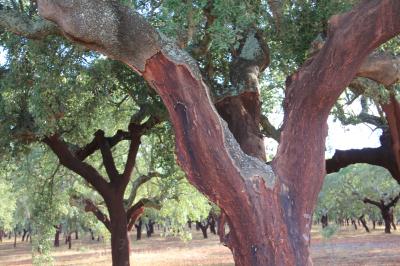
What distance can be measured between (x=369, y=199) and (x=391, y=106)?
31426 millimetres

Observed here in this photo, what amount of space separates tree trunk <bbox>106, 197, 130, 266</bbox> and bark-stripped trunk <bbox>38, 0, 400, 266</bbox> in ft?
28.4

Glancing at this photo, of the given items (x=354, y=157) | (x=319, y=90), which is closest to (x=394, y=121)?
(x=354, y=157)

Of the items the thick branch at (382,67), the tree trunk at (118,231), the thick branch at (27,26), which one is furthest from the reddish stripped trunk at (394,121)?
the tree trunk at (118,231)

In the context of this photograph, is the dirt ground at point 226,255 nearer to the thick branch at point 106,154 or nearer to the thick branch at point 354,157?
the thick branch at point 354,157

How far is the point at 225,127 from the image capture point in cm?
509

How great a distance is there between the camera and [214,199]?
5023 millimetres

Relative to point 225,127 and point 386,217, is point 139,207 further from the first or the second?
point 386,217

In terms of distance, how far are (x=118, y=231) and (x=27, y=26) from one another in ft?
26.4

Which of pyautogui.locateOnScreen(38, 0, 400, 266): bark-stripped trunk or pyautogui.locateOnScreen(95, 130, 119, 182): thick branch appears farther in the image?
pyautogui.locateOnScreen(95, 130, 119, 182): thick branch

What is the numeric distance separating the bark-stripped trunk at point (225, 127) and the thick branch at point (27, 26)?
1.48 m

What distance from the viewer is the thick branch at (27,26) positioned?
6391 mm

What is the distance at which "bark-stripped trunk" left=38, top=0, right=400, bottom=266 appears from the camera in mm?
4848

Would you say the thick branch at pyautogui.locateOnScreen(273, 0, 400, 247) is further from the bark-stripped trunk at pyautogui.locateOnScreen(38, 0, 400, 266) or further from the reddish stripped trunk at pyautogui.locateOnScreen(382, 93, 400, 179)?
the reddish stripped trunk at pyautogui.locateOnScreen(382, 93, 400, 179)

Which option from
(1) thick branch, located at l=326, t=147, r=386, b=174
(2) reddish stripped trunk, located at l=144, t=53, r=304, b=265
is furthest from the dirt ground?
(2) reddish stripped trunk, located at l=144, t=53, r=304, b=265
